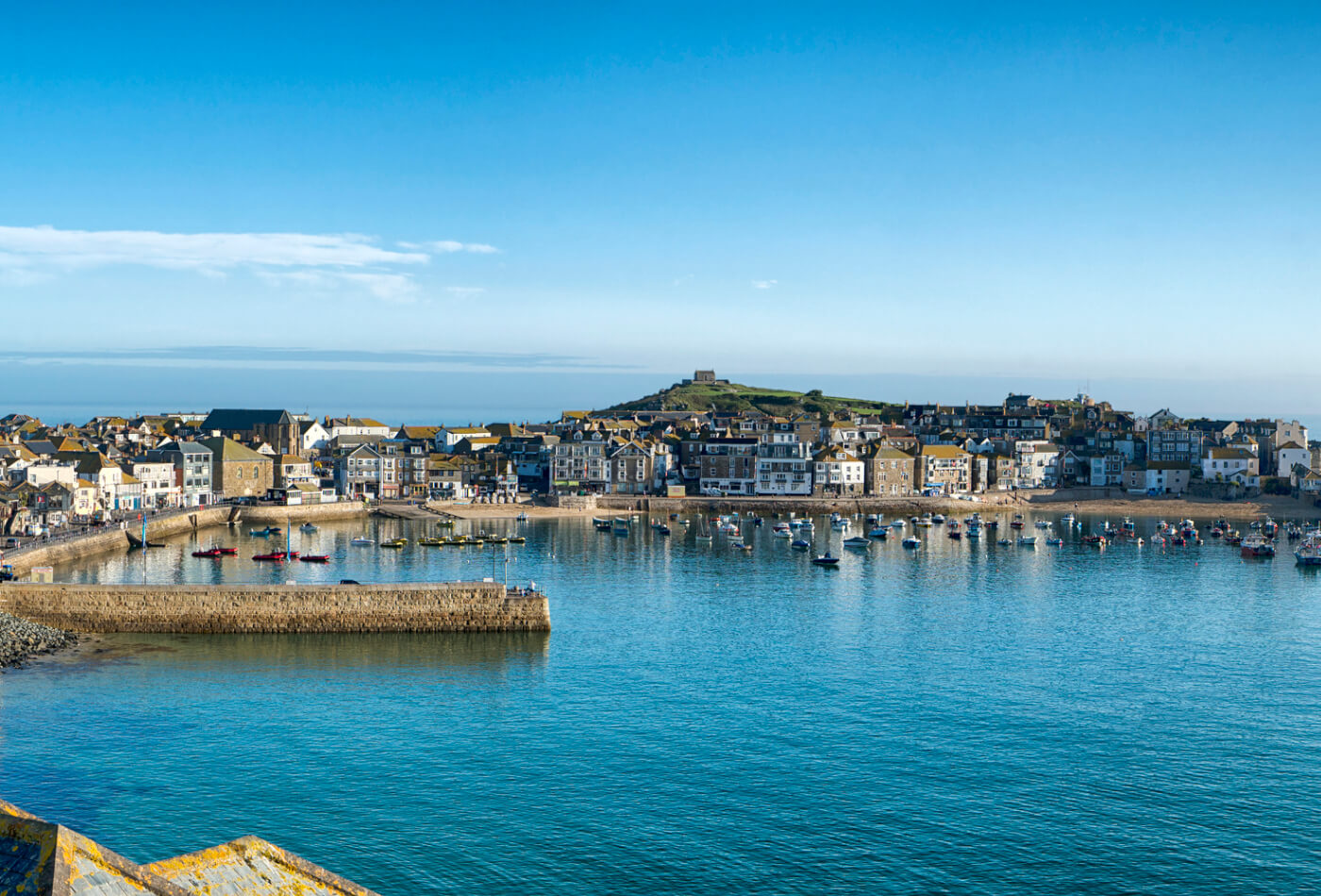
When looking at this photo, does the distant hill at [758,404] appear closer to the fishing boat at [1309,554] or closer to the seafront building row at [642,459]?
the seafront building row at [642,459]

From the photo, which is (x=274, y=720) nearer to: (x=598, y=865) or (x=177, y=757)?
(x=177, y=757)

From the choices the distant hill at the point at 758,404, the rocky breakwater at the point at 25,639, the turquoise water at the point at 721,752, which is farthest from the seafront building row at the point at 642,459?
the turquoise water at the point at 721,752

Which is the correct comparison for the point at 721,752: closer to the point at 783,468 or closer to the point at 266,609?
the point at 266,609

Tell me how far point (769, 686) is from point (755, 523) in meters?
61.1

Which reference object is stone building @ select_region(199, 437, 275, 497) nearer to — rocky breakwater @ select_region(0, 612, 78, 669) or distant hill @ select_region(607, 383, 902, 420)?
rocky breakwater @ select_region(0, 612, 78, 669)

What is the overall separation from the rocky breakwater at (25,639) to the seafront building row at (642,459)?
49.8 meters

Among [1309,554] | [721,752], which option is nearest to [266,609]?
[721,752]

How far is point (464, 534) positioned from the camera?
3346 inches

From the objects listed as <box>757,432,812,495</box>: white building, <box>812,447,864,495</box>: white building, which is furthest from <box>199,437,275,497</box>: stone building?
<box>812,447,864,495</box>: white building

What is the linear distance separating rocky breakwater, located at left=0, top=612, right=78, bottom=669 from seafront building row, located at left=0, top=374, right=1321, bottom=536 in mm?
49754

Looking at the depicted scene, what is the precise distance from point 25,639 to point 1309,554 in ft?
229

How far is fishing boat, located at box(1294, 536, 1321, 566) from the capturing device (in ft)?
235

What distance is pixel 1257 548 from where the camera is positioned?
76.8 m

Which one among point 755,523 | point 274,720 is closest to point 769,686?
point 274,720
